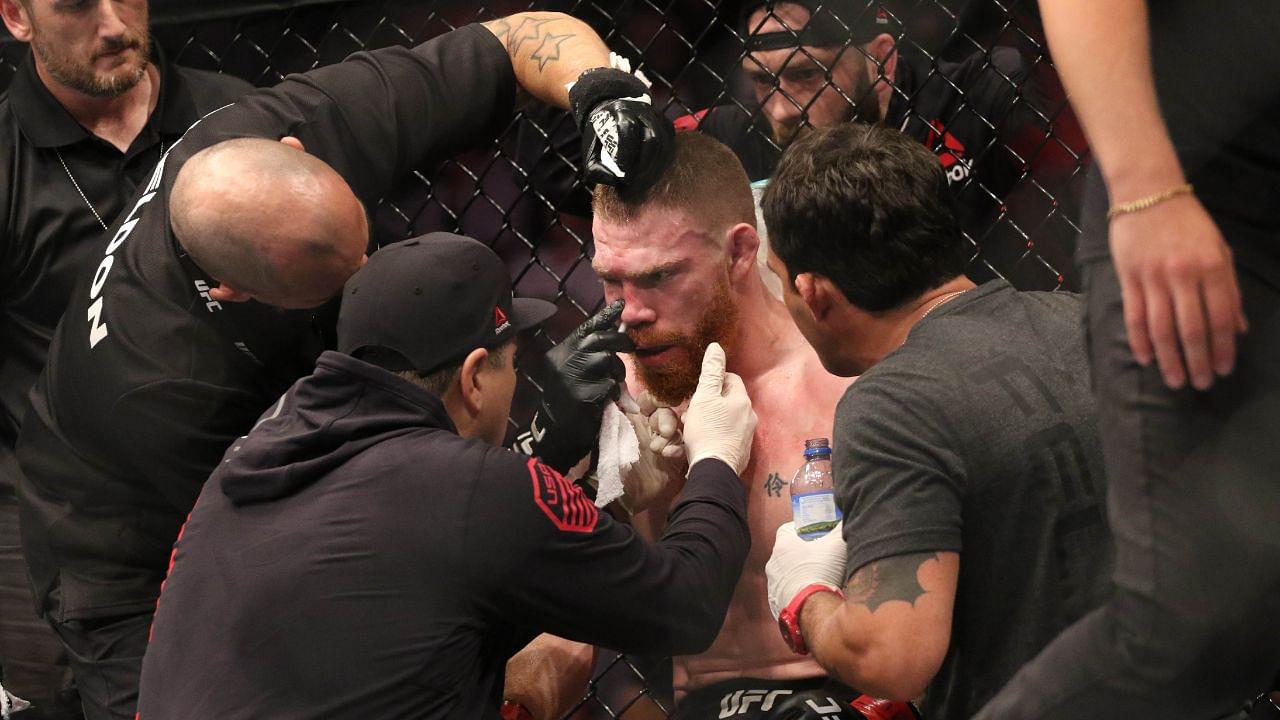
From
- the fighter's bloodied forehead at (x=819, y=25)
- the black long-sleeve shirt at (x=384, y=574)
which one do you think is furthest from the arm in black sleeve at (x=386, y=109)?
the black long-sleeve shirt at (x=384, y=574)

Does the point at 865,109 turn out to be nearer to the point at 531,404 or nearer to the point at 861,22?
the point at 861,22

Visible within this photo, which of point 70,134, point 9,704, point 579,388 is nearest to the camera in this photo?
point 579,388

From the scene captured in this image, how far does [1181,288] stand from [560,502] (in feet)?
2.52

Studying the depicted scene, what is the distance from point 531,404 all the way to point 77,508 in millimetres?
887

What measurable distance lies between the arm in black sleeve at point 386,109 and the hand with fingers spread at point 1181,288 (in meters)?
1.44

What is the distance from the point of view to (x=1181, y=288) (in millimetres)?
1013

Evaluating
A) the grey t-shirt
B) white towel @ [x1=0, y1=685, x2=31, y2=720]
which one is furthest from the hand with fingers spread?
white towel @ [x1=0, y1=685, x2=31, y2=720]

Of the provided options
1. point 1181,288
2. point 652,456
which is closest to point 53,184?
point 652,456

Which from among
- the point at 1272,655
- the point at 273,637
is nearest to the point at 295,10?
the point at 273,637

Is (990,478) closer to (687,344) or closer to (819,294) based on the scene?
(819,294)

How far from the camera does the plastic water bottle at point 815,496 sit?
164cm

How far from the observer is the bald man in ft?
6.14

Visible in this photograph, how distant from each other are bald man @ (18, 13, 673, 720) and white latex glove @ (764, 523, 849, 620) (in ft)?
2.22

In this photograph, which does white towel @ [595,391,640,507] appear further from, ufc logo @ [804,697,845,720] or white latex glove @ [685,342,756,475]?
ufc logo @ [804,697,845,720]
